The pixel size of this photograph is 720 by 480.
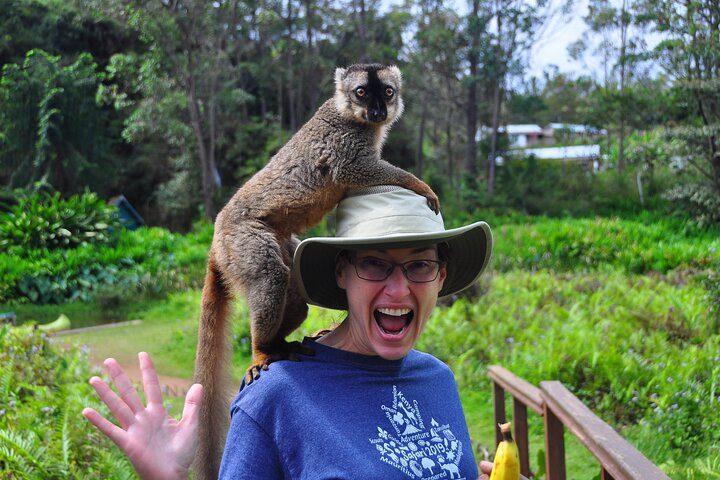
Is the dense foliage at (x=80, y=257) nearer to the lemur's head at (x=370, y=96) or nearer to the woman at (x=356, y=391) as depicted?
the lemur's head at (x=370, y=96)

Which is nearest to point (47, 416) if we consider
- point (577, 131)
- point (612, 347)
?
point (612, 347)

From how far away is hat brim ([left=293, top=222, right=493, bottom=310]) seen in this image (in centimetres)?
182

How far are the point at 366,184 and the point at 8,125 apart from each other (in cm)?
1704

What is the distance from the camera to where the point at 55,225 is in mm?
13016

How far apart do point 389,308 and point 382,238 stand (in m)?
0.21

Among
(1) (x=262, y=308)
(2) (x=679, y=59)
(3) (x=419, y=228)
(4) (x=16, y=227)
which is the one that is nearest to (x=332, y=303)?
(1) (x=262, y=308)

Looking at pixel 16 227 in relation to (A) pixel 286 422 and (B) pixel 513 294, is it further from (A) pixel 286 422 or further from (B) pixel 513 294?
(A) pixel 286 422

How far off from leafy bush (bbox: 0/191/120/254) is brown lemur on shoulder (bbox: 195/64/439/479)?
1138 cm

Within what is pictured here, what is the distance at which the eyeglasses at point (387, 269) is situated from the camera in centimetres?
188

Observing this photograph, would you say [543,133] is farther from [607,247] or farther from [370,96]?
[370,96]

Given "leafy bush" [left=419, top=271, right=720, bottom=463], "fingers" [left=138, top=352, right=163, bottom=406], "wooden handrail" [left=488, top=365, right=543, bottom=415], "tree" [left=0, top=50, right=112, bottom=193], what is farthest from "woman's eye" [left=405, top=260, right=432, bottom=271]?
"tree" [left=0, top=50, right=112, bottom=193]

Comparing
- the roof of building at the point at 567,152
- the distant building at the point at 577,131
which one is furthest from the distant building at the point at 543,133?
the roof of building at the point at 567,152

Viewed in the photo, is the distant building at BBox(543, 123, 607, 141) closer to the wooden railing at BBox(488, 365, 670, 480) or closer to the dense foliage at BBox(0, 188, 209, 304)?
the dense foliage at BBox(0, 188, 209, 304)

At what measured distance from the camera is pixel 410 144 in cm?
2541
